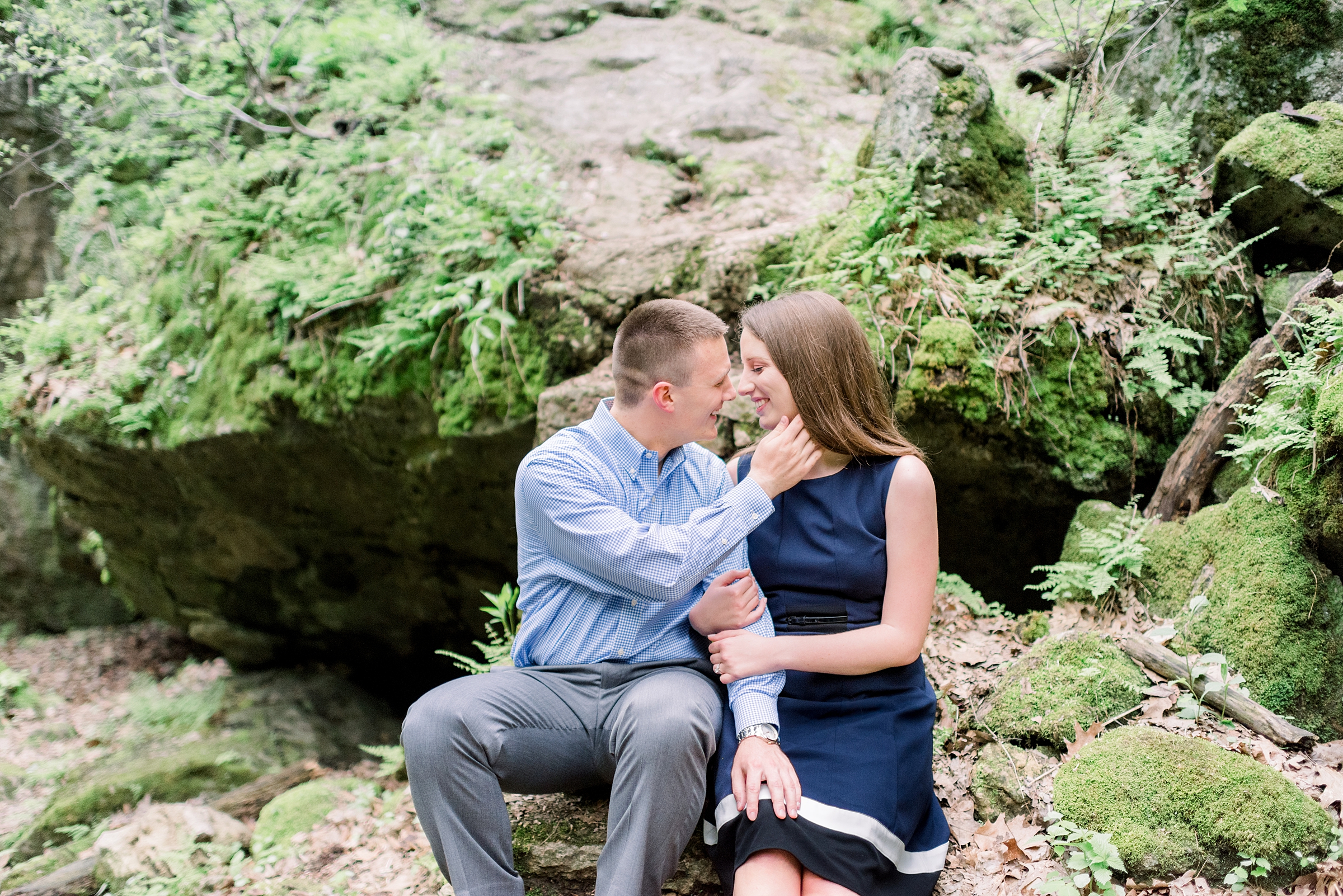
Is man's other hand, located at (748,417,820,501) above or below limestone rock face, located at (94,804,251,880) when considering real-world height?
above

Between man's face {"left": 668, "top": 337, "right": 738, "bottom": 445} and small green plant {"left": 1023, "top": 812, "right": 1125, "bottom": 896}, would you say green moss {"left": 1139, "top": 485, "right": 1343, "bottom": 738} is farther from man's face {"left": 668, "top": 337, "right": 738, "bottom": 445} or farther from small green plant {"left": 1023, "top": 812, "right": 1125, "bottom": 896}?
man's face {"left": 668, "top": 337, "right": 738, "bottom": 445}

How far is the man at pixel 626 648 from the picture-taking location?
2586mm

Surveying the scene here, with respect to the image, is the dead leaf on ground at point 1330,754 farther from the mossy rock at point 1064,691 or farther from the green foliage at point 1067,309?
the green foliage at point 1067,309

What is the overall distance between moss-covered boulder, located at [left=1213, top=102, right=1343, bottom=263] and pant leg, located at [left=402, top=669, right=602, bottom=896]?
14.3 ft

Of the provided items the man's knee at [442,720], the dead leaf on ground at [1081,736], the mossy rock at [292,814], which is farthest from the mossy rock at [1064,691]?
the mossy rock at [292,814]

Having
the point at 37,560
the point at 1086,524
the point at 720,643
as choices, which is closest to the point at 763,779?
the point at 720,643

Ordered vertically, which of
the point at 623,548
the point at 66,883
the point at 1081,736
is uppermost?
the point at 623,548

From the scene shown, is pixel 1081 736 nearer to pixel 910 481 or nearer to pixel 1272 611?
pixel 1272 611

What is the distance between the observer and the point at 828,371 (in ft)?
9.51

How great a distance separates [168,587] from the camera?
9555 millimetres

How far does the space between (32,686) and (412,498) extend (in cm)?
608

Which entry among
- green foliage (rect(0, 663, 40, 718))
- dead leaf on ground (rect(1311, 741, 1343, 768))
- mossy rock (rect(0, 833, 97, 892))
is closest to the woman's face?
dead leaf on ground (rect(1311, 741, 1343, 768))

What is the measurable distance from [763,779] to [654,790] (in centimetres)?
35

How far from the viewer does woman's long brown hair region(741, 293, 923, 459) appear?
2891 millimetres
